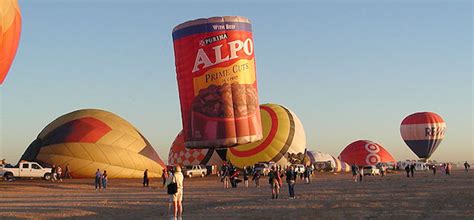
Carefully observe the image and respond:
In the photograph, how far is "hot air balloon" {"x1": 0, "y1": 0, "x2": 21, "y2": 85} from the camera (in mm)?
26531

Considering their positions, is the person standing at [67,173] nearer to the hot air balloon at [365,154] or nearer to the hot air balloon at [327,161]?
the hot air balloon at [327,161]

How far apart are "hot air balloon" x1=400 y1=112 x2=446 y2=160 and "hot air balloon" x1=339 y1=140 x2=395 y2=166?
388 cm

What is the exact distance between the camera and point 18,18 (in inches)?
1139

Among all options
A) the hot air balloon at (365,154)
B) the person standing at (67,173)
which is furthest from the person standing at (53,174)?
the hot air balloon at (365,154)

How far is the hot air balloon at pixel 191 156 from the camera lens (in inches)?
2192

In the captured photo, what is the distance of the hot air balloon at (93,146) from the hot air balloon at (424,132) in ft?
164

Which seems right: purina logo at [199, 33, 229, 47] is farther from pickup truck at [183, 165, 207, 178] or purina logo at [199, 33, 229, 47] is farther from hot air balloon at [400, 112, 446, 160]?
hot air balloon at [400, 112, 446, 160]

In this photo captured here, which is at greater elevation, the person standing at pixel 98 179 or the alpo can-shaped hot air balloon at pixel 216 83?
the alpo can-shaped hot air balloon at pixel 216 83

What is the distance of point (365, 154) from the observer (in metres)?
84.2

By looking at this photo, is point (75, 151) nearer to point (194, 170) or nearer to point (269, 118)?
point (194, 170)

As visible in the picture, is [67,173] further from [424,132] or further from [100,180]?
[424,132]

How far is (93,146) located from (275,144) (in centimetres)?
1989

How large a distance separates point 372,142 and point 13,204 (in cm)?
7166

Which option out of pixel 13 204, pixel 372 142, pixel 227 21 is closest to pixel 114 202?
pixel 13 204
